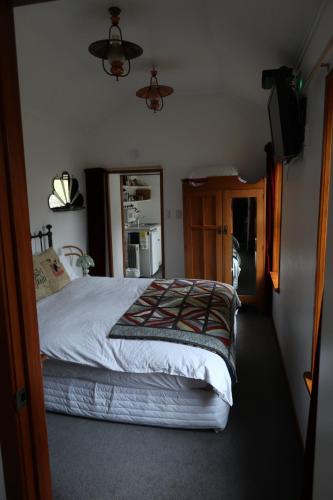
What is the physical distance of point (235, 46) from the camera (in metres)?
2.66

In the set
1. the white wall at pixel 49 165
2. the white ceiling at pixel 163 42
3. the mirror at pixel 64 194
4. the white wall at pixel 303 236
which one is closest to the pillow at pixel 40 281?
the white wall at pixel 49 165

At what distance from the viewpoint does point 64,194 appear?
4125mm

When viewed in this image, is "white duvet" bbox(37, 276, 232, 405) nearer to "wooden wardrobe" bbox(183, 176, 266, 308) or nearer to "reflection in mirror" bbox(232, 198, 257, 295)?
"wooden wardrobe" bbox(183, 176, 266, 308)

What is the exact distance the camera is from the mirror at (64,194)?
3955 millimetres

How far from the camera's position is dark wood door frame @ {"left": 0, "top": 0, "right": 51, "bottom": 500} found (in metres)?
0.85

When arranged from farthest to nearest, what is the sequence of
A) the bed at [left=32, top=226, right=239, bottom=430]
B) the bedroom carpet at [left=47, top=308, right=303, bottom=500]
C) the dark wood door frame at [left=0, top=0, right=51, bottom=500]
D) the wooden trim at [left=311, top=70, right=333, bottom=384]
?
the bed at [left=32, top=226, right=239, bottom=430] < the bedroom carpet at [left=47, top=308, right=303, bottom=500] < the wooden trim at [left=311, top=70, right=333, bottom=384] < the dark wood door frame at [left=0, top=0, right=51, bottom=500]

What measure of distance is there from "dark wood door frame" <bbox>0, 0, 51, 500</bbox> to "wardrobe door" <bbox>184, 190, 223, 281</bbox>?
10.8 feet

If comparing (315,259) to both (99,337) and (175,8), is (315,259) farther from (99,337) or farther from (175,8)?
(175,8)

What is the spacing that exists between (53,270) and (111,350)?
1.54 meters

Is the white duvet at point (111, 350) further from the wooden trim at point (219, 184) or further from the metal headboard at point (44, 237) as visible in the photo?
the wooden trim at point (219, 184)

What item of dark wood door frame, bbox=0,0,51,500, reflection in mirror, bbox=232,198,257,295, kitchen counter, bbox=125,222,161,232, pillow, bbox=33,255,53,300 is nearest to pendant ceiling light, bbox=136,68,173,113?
reflection in mirror, bbox=232,198,257,295

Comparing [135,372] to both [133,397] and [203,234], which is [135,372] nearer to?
[133,397]

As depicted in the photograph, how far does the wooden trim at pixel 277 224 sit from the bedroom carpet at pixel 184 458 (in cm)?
134

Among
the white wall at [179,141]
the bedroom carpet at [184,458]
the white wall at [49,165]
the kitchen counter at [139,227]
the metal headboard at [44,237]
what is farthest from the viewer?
the kitchen counter at [139,227]
